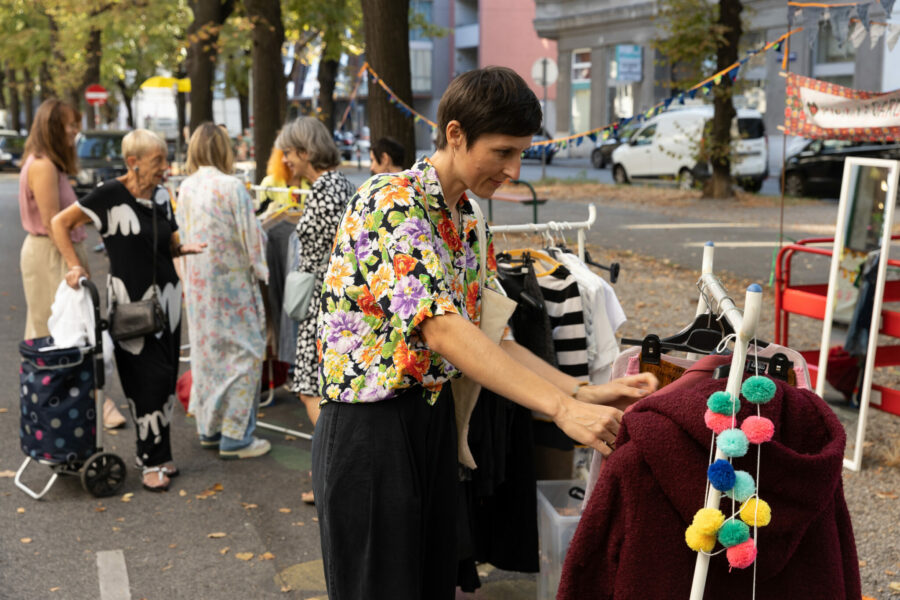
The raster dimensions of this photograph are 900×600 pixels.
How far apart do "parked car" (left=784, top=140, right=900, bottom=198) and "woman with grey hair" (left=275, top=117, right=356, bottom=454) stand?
17.3m

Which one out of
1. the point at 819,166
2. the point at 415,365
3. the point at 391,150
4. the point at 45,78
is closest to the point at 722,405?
the point at 415,365

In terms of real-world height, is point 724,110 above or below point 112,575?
above

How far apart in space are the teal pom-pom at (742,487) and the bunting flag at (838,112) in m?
Result: 4.35

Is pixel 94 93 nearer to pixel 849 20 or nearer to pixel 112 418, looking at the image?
pixel 112 418

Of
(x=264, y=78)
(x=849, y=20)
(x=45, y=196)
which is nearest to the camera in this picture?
(x=45, y=196)

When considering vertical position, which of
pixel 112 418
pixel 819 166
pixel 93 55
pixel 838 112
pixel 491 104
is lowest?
pixel 112 418

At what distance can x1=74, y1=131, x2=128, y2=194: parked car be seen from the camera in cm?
2250

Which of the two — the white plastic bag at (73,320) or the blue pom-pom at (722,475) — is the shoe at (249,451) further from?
the blue pom-pom at (722,475)

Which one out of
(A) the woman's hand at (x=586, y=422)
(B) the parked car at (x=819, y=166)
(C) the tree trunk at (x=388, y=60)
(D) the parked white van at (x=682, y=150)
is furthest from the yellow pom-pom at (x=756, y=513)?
(D) the parked white van at (x=682, y=150)

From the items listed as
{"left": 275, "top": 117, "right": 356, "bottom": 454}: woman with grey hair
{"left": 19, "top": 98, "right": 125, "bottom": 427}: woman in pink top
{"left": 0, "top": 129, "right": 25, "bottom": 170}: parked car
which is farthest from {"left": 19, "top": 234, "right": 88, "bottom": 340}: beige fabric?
{"left": 0, "top": 129, "right": 25, "bottom": 170}: parked car

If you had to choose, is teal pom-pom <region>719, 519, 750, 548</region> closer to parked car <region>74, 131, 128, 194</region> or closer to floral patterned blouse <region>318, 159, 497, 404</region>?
floral patterned blouse <region>318, 159, 497, 404</region>

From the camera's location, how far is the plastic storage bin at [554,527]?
3.39m

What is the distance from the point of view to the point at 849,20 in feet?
21.5

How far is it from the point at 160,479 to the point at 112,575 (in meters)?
1.11
